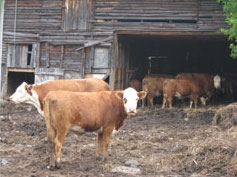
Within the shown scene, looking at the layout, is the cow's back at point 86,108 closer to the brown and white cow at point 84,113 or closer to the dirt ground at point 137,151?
the brown and white cow at point 84,113

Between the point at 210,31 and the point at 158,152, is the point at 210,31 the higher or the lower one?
the higher one

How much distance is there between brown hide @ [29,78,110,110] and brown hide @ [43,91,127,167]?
2.95 metres

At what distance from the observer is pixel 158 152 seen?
9.52 metres

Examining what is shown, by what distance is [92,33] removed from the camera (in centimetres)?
1839

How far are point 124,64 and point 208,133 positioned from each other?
8.77 meters

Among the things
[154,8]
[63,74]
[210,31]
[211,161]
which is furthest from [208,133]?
[63,74]

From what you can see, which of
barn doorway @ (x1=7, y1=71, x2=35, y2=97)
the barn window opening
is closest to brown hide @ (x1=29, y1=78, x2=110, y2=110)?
the barn window opening

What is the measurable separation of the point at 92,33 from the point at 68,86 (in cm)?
710

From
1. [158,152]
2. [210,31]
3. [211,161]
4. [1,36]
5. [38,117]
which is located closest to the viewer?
→ [211,161]

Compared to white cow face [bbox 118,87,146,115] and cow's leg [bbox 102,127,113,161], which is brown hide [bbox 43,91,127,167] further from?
white cow face [bbox 118,87,146,115]

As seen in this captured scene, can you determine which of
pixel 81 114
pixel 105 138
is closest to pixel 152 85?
pixel 105 138

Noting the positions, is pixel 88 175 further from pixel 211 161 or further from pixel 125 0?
pixel 125 0

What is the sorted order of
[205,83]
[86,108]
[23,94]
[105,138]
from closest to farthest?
[86,108]
[105,138]
[23,94]
[205,83]

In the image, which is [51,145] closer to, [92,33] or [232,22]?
[232,22]
